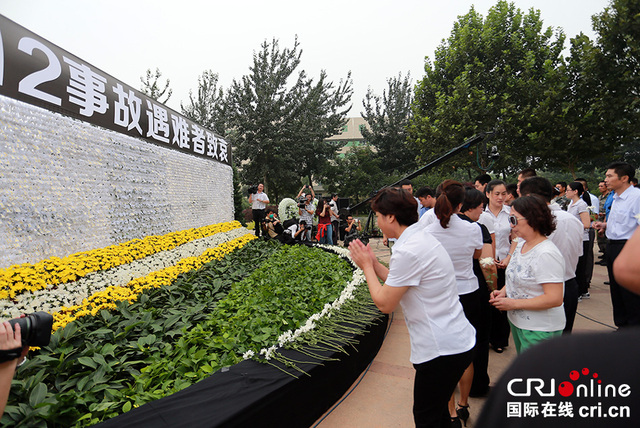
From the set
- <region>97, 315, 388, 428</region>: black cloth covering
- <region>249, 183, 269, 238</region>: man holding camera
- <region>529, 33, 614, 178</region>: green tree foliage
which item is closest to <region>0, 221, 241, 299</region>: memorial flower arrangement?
<region>97, 315, 388, 428</region>: black cloth covering

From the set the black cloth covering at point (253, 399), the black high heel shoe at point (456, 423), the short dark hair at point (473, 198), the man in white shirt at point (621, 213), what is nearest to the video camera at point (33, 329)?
the black cloth covering at point (253, 399)

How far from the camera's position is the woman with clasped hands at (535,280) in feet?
6.56

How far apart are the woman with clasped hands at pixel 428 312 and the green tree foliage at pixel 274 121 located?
735 inches

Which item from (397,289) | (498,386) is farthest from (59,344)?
(498,386)

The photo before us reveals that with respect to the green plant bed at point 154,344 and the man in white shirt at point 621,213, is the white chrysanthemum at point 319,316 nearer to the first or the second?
the green plant bed at point 154,344

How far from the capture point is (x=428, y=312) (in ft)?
5.58

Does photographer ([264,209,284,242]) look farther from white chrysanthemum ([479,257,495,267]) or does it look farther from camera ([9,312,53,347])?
camera ([9,312,53,347])

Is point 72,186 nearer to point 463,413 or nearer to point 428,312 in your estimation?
point 428,312

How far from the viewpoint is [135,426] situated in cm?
167

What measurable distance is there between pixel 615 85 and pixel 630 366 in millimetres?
15665

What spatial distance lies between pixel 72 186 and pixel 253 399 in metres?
4.74

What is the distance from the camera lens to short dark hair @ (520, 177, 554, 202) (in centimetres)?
275

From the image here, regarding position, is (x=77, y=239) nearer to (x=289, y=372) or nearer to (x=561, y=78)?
(x=289, y=372)

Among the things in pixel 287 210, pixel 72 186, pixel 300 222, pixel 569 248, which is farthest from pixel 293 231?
pixel 569 248
